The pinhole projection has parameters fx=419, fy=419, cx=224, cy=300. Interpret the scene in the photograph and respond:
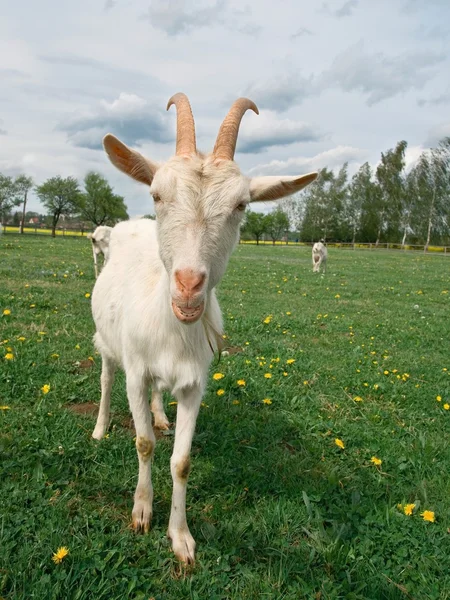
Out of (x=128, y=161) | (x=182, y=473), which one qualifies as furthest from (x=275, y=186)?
(x=182, y=473)

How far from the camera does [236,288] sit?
35.9 ft

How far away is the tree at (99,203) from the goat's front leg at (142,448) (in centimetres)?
6649

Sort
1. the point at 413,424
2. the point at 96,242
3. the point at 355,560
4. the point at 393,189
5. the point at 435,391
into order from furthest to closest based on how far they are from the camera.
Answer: the point at 393,189, the point at 96,242, the point at 435,391, the point at 413,424, the point at 355,560

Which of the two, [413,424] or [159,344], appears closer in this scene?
[159,344]

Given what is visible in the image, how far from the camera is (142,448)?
103 inches

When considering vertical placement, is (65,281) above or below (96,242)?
below

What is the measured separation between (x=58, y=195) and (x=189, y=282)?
6357cm

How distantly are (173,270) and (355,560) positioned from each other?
192cm

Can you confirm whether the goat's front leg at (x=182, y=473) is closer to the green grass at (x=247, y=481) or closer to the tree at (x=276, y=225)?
the green grass at (x=247, y=481)

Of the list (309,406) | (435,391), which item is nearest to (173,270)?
(309,406)

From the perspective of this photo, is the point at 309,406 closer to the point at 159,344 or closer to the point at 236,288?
the point at 159,344

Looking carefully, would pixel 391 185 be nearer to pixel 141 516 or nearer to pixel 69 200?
pixel 69 200

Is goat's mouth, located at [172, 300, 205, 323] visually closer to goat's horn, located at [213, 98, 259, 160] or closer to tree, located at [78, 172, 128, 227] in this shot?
goat's horn, located at [213, 98, 259, 160]

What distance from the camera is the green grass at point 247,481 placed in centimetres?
217
